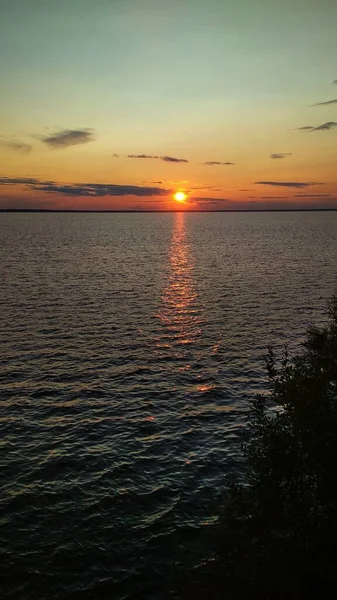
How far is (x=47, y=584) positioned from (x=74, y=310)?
51.0 metres

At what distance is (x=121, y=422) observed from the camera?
3603 cm

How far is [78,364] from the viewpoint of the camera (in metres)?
47.7

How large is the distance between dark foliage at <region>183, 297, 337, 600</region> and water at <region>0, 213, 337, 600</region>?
12.5 ft

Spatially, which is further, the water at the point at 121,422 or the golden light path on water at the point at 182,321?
the golden light path on water at the point at 182,321

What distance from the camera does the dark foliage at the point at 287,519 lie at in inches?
669

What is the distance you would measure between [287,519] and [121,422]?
19402mm

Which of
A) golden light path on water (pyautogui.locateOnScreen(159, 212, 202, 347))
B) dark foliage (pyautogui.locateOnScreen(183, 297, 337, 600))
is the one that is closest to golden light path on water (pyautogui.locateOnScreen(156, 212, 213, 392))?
golden light path on water (pyautogui.locateOnScreen(159, 212, 202, 347))

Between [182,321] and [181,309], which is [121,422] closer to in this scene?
[182,321]

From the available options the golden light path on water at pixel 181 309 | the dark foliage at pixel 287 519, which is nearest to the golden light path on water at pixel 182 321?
the golden light path on water at pixel 181 309

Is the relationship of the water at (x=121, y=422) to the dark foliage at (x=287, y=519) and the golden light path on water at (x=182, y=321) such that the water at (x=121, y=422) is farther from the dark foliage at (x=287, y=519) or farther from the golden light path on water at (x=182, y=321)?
the dark foliage at (x=287, y=519)

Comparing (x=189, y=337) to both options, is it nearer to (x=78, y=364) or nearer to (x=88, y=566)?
(x=78, y=364)

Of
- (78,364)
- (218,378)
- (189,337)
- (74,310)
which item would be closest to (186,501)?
(218,378)

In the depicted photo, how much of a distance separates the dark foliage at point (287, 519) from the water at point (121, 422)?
3.81 m

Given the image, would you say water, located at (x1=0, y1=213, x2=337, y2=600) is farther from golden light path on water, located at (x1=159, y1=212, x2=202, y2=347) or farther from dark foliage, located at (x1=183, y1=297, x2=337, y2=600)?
dark foliage, located at (x1=183, y1=297, x2=337, y2=600)
